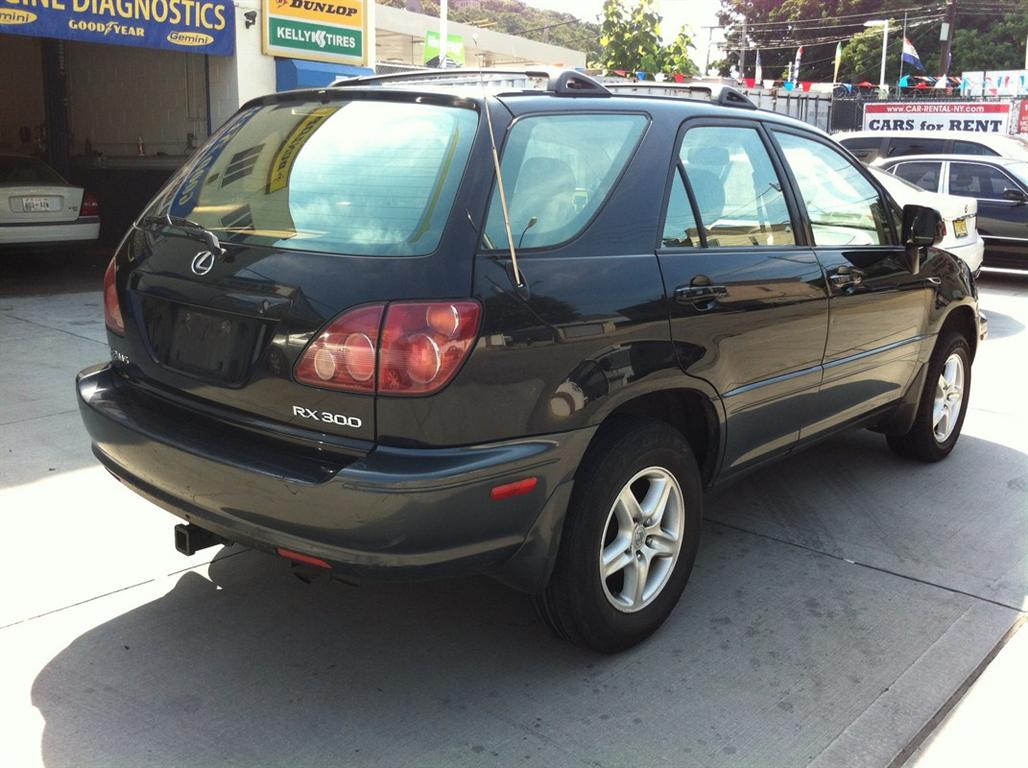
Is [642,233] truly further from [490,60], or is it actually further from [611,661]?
[490,60]

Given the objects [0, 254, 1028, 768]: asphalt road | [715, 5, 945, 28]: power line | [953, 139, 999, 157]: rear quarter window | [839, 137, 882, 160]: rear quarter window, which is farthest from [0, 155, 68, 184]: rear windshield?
[715, 5, 945, 28]: power line

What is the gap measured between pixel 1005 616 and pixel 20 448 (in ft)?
15.0

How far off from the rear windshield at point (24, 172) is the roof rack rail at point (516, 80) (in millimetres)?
9103

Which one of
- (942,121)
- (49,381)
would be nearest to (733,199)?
(49,381)

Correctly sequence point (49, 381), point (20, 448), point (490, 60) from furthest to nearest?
point (490, 60) → point (49, 381) → point (20, 448)

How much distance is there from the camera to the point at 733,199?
3.73m

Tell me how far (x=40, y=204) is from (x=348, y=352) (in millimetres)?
9797

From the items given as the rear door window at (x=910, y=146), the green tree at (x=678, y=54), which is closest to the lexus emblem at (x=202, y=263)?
the rear door window at (x=910, y=146)

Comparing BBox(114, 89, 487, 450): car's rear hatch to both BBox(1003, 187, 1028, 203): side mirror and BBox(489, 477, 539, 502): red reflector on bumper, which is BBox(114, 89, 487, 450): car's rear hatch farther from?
BBox(1003, 187, 1028, 203): side mirror

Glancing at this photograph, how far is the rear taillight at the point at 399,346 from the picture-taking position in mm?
2633

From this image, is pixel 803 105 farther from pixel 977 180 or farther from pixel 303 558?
pixel 303 558

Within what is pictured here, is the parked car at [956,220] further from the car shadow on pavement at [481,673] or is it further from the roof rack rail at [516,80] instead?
the roof rack rail at [516,80]

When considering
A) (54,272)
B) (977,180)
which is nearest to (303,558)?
(54,272)

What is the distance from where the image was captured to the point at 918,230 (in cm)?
461
